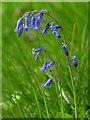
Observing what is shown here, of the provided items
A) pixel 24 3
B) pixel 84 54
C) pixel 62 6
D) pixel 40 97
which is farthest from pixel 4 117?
pixel 24 3

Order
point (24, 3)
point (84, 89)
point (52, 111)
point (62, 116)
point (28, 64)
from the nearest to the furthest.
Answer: point (62, 116) → point (52, 111) → point (84, 89) → point (28, 64) → point (24, 3)

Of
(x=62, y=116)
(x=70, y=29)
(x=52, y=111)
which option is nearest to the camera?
(x=62, y=116)

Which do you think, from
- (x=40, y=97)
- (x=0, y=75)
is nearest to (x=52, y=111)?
(x=40, y=97)

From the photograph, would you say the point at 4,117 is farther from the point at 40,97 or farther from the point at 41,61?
the point at 41,61

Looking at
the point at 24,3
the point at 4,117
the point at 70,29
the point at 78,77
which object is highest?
the point at 24,3

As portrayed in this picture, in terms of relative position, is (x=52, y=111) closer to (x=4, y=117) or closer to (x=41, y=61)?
(x=4, y=117)

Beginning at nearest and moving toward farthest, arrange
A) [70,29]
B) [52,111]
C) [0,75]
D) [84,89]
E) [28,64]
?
[52,111] < [84,89] < [28,64] < [0,75] < [70,29]

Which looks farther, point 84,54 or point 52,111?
point 84,54

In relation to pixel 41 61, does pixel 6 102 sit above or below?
below

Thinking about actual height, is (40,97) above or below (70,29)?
below
